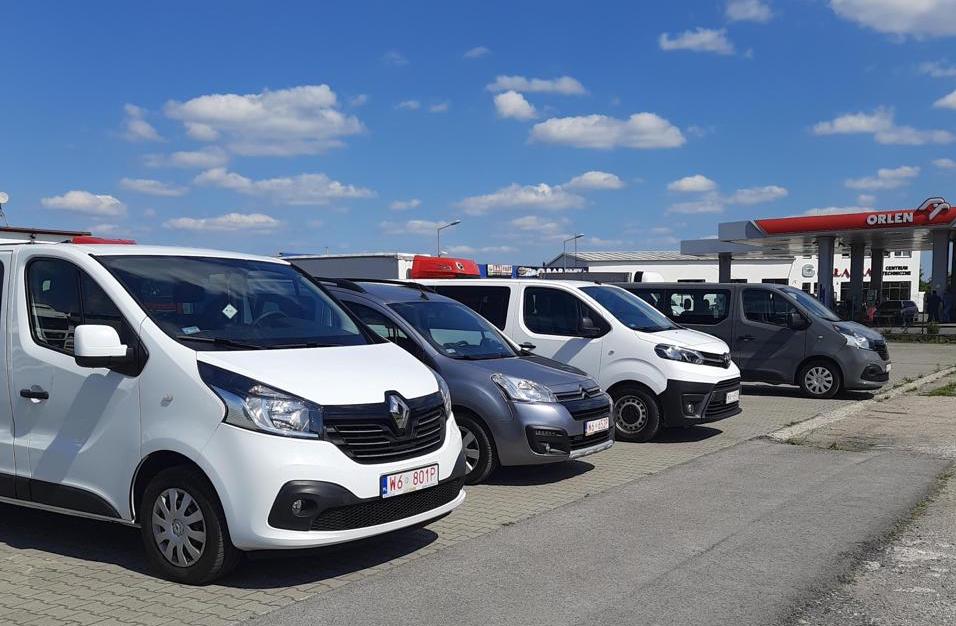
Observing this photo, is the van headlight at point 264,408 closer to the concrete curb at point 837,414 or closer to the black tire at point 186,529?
the black tire at point 186,529

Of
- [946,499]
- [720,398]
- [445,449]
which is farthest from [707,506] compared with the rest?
[720,398]

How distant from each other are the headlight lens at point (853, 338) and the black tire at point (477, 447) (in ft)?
28.8

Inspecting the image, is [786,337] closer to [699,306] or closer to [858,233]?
[699,306]

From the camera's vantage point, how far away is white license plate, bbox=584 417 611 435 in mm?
7902

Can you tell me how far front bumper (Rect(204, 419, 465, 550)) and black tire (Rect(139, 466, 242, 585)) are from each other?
0.12 meters

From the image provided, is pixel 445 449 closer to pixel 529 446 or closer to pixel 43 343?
pixel 529 446

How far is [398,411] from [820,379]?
11104 mm

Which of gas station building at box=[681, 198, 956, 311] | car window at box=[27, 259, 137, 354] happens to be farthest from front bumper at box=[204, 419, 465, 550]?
gas station building at box=[681, 198, 956, 311]

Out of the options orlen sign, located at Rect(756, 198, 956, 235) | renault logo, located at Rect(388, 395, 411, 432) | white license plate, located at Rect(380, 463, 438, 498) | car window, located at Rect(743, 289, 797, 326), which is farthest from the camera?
orlen sign, located at Rect(756, 198, 956, 235)

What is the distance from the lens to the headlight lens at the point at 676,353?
10.2 metres

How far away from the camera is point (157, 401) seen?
5.11 metres

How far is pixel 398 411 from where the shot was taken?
17.4ft

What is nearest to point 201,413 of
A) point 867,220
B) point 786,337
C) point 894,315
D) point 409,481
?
point 409,481

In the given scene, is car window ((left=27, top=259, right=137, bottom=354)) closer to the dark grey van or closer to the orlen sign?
the dark grey van
